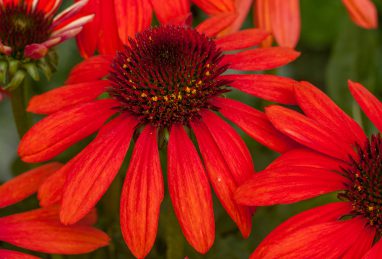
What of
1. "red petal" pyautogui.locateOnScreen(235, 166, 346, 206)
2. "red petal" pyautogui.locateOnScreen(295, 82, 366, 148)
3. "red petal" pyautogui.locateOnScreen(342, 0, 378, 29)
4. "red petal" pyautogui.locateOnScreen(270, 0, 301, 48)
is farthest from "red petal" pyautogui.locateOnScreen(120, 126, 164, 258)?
"red petal" pyautogui.locateOnScreen(342, 0, 378, 29)

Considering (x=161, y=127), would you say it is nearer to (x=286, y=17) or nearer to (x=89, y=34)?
(x=89, y=34)

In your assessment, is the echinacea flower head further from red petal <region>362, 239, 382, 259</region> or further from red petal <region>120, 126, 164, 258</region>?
red petal <region>362, 239, 382, 259</region>

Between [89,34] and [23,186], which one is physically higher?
[89,34]

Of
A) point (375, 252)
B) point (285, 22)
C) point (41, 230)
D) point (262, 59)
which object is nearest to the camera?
point (375, 252)

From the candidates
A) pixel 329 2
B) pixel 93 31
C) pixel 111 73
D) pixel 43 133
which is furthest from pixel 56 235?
pixel 329 2

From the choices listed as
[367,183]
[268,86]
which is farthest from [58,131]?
[367,183]

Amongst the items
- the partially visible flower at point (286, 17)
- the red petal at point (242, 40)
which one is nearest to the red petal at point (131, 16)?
the red petal at point (242, 40)

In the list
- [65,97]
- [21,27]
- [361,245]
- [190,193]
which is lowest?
[361,245]
